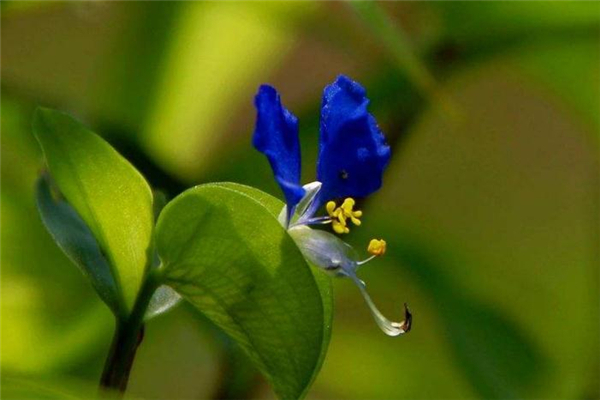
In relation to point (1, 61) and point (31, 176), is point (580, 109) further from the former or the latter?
point (1, 61)

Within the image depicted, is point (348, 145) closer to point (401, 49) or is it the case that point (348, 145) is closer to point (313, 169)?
point (401, 49)

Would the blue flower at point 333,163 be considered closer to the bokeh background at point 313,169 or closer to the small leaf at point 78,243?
the small leaf at point 78,243

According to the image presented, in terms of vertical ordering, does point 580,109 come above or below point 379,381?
above

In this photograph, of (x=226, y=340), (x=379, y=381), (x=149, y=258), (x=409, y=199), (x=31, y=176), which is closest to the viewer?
(x=149, y=258)

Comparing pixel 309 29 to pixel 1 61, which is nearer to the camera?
pixel 309 29

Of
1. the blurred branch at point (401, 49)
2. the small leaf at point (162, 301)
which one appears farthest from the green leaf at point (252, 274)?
the blurred branch at point (401, 49)

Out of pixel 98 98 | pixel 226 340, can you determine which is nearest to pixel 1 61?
pixel 98 98

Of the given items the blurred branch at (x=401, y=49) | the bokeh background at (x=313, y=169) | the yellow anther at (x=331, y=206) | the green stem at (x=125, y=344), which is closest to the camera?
the green stem at (x=125, y=344)
